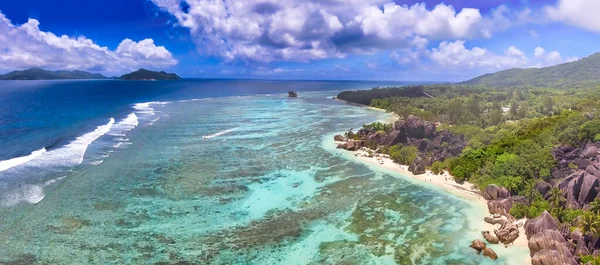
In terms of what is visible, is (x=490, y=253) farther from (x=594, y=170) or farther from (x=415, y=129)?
(x=415, y=129)

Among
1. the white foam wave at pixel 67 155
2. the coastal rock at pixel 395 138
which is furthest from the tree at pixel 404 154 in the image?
the white foam wave at pixel 67 155

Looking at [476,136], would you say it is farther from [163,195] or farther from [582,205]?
[163,195]

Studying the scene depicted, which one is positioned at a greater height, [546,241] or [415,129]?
[415,129]

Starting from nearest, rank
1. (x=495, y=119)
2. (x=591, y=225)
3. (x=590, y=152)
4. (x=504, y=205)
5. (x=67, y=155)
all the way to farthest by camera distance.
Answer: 1. (x=591, y=225)
2. (x=504, y=205)
3. (x=590, y=152)
4. (x=67, y=155)
5. (x=495, y=119)

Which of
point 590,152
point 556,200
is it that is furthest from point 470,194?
point 590,152

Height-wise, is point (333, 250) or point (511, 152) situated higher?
point (511, 152)

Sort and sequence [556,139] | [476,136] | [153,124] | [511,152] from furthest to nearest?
[153,124] < [476,136] < [556,139] < [511,152]

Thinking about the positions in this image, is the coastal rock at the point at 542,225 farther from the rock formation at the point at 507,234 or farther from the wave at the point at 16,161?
the wave at the point at 16,161

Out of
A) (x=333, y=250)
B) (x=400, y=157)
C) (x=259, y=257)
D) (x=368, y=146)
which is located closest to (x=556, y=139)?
(x=400, y=157)
